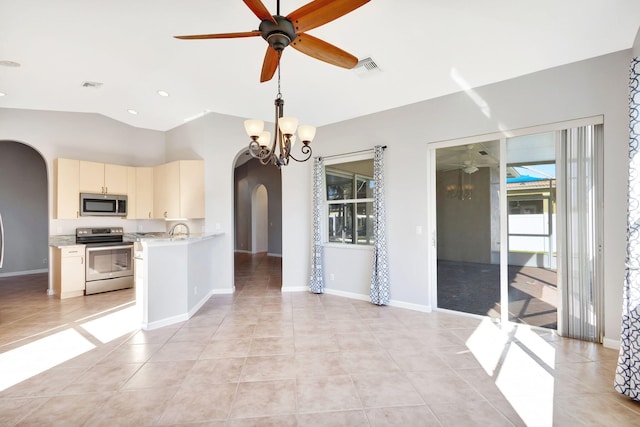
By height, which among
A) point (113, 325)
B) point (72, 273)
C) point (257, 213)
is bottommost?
point (113, 325)

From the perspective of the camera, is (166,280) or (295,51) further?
(166,280)

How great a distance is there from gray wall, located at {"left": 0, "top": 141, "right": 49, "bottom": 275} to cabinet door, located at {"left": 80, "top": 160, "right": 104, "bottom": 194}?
2835mm

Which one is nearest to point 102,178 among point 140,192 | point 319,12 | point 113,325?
point 140,192

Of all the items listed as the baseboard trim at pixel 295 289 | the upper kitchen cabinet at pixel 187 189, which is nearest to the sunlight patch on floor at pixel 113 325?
the upper kitchen cabinet at pixel 187 189

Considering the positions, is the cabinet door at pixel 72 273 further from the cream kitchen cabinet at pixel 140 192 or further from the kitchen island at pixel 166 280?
the kitchen island at pixel 166 280

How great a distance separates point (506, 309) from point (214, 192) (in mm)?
4653

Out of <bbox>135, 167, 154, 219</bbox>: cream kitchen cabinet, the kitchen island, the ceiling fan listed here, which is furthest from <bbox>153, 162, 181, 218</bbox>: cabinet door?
the ceiling fan

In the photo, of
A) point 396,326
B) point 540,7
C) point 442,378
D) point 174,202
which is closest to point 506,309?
point 396,326

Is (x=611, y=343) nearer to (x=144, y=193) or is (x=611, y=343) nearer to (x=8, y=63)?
(x=144, y=193)

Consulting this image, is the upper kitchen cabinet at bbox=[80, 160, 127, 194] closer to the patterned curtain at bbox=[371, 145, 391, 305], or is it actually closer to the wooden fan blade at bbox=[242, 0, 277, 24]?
the patterned curtain at bbox=[371, 145, 391, 305]

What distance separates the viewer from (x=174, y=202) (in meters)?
5.04

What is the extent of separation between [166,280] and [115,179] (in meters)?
2.93

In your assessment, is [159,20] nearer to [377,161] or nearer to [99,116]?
[377,161]

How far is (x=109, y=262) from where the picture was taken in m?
5.05
